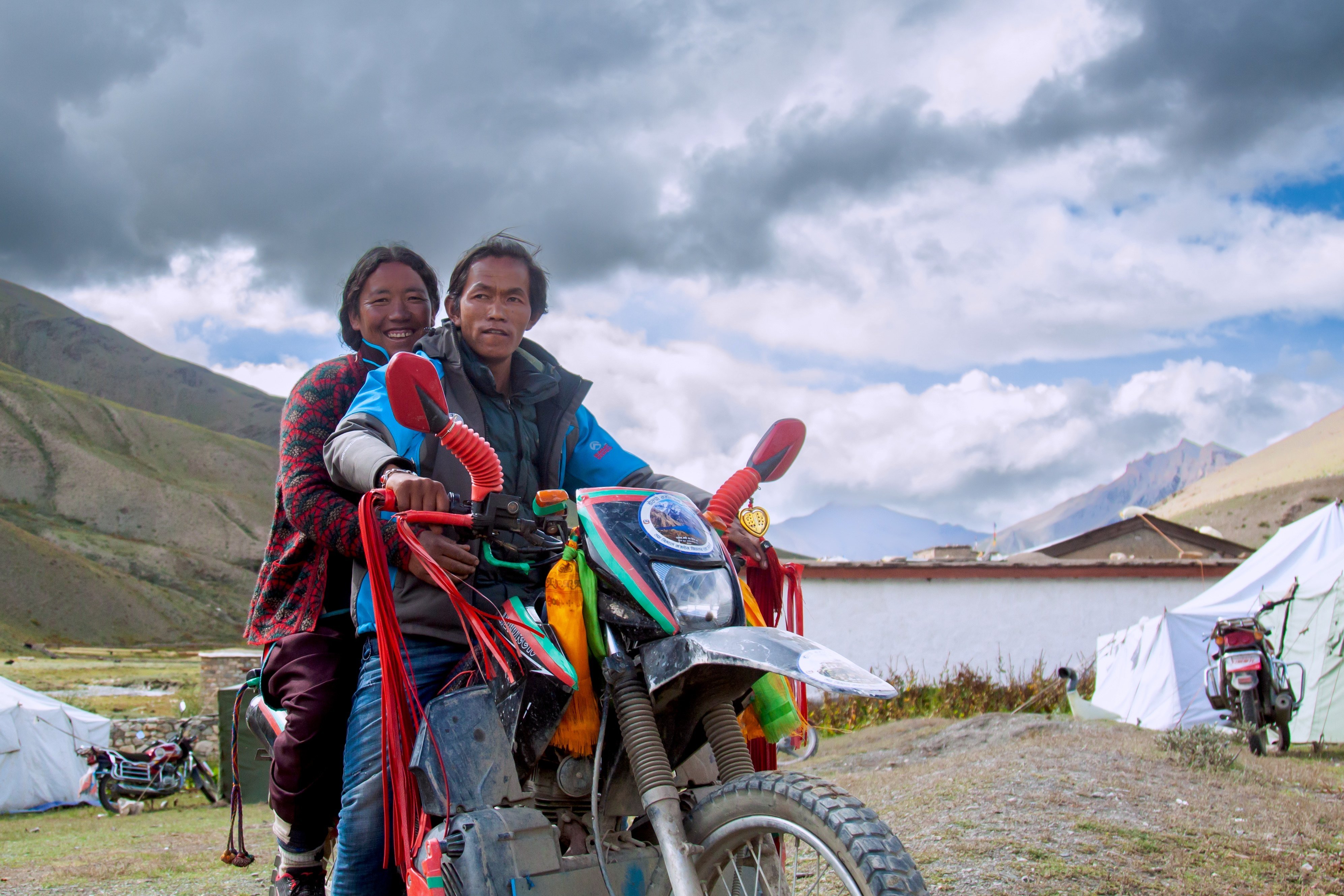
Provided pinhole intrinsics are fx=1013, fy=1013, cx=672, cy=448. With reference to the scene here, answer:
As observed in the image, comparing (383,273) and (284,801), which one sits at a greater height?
(383,273)

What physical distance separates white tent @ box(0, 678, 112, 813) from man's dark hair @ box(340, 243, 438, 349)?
61.0 ft

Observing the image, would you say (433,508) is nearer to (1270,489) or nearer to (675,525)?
(675,525)

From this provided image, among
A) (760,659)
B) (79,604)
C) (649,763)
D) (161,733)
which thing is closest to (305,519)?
(649,763)

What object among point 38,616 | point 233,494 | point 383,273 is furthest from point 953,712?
point 233,494

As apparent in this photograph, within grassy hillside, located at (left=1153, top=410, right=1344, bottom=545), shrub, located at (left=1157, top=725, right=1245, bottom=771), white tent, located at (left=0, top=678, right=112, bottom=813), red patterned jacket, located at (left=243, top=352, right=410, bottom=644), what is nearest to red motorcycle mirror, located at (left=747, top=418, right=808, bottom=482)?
red patterned jacket, located at (left=243, top=352, right=410, bottom=644)

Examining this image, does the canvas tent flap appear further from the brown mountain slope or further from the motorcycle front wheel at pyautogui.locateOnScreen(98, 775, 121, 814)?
the brown mountain slope

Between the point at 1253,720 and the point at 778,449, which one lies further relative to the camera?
the point at 1253,720

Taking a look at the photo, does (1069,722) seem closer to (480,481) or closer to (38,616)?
(480,481)

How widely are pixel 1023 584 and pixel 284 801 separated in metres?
19.4

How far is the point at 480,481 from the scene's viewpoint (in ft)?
7.52

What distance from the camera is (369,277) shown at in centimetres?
385

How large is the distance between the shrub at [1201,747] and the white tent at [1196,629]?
209 inches

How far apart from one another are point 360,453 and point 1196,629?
1410 cm

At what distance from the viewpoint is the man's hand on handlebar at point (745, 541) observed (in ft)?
9.24
